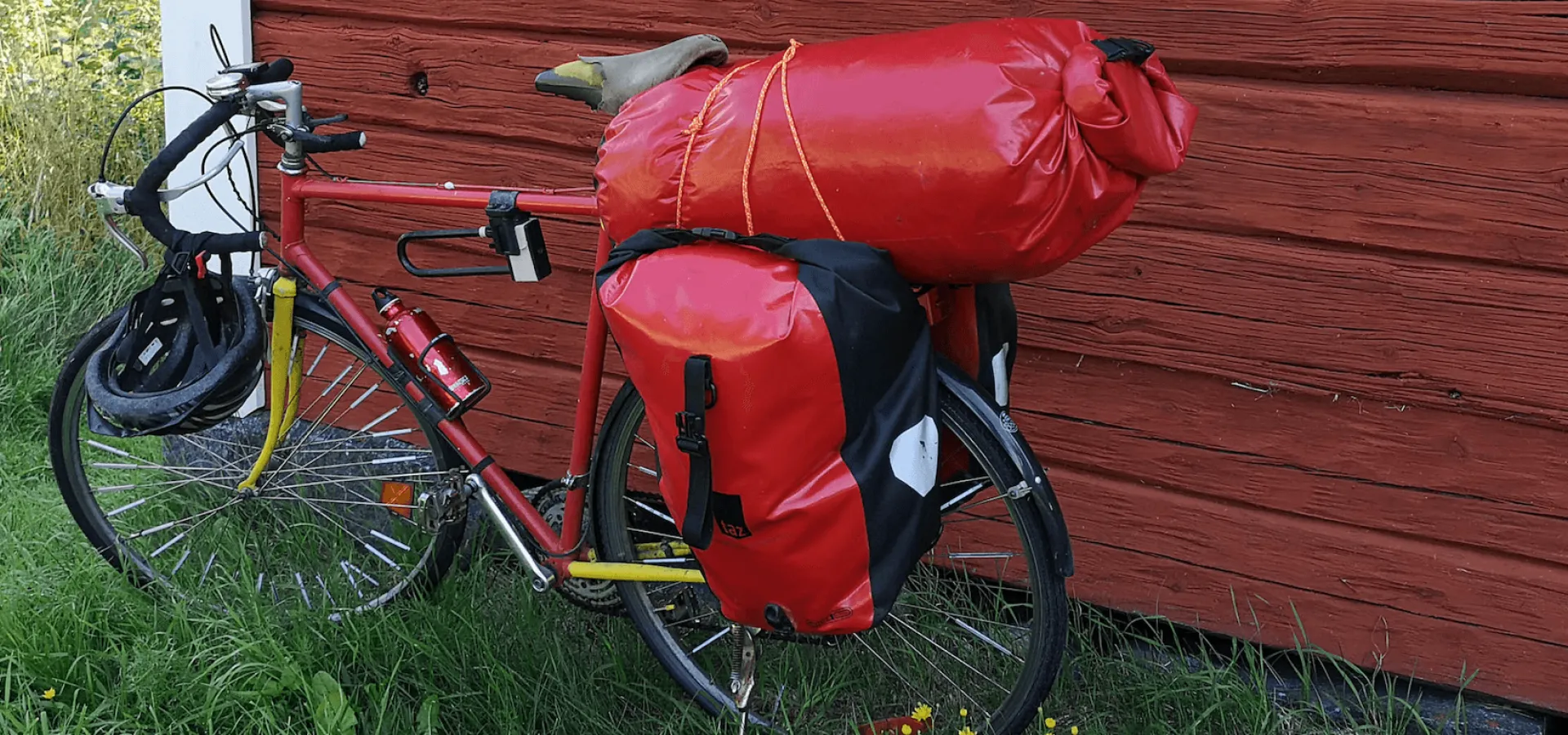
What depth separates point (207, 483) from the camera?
104 inches

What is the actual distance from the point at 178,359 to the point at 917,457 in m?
1.37

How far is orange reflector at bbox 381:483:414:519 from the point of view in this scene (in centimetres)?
279

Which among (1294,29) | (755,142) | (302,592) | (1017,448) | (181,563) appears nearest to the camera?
(755,142)

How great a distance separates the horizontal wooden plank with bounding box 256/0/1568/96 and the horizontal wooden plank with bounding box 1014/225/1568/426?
308 mm

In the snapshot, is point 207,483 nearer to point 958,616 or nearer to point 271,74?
point 271,74

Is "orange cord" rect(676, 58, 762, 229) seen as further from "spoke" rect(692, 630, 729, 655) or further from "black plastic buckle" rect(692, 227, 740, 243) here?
"spoke" rect(692, 630, 729, 655)

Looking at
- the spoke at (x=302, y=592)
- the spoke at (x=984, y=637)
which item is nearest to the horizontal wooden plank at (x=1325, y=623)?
the spoke at (x=984, y=637)

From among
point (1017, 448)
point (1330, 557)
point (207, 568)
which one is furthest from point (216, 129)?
point (1330, 557)

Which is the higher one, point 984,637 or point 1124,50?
point 1124,50

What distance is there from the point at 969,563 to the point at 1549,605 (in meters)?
1.06

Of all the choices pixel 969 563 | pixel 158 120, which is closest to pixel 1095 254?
pixel 969 563

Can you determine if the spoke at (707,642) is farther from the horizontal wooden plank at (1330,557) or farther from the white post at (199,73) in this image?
the white post at (199,73)

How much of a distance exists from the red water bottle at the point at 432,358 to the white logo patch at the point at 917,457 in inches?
36.7

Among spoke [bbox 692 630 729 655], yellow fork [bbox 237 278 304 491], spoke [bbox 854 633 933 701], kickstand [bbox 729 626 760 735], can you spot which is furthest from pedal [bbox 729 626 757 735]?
yellow fork [bbox 237 278 304 491]
